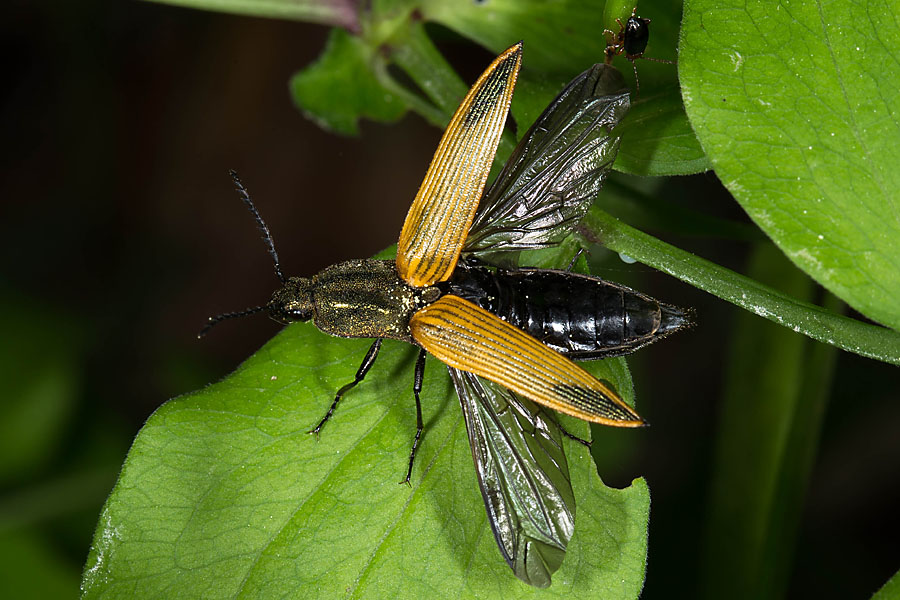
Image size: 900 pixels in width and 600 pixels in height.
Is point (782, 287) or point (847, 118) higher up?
point (847, 118)

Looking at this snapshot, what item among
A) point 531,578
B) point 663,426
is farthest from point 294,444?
point 663,426

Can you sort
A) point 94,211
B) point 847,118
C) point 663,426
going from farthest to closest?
point 94,211, point 663,426, point 847,118

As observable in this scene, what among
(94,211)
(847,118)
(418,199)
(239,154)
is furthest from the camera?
(239,154)

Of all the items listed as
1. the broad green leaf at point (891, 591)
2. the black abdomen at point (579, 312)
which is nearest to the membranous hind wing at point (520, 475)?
the black abdomen at point (579, 312)

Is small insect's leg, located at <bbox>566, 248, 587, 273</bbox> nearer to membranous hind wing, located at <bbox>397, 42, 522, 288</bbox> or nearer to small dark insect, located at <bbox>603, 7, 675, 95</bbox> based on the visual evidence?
membranous hind wing, located at <bbox>397, 42, 522, 288</bbox>

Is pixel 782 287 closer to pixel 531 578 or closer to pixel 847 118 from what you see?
pixel 847 118

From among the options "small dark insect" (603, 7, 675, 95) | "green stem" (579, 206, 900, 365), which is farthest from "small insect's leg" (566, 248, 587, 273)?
"small dark insect" (603, 7, 675, 95)
